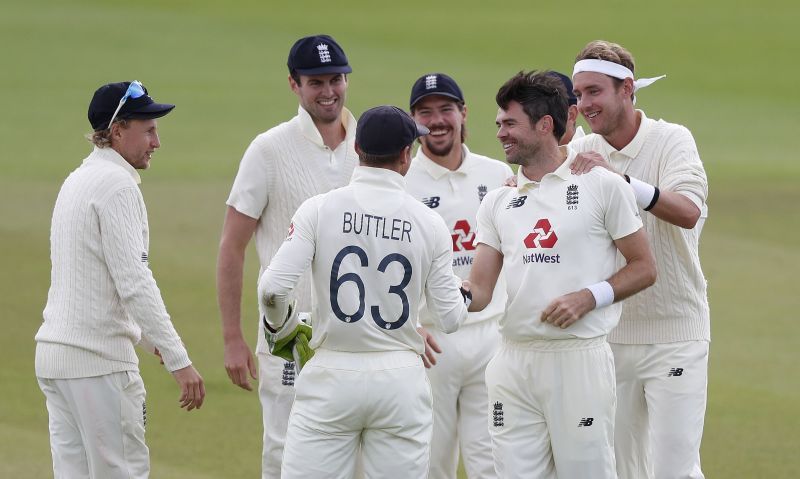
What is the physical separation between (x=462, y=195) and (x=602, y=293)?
1670 millimetres

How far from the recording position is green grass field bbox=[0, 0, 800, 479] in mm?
9469

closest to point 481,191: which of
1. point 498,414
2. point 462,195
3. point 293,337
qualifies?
point 462,195

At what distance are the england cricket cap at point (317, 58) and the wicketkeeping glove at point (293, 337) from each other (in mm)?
1520

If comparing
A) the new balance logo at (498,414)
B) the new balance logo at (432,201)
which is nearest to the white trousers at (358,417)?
the new balance logo at (498,414)

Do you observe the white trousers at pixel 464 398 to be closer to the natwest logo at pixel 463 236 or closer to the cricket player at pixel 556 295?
the natwest logo at pixel 463 236

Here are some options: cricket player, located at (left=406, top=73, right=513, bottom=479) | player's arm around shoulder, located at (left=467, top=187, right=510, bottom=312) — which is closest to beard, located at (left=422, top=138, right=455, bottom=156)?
cricket player, located at (left=406, top=73, right=513, bottom=479)

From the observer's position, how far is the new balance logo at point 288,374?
21.6ft

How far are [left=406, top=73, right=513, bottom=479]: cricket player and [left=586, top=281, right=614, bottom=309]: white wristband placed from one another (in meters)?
1.40

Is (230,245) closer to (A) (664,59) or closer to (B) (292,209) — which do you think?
(B) (292,209)

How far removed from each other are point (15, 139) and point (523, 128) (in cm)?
1866

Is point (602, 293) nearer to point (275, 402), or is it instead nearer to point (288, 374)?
point (288, 374)

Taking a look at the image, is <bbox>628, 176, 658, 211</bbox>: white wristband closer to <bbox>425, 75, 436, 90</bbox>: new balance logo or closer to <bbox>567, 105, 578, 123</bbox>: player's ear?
<bbox>567, 105, 578, 123</bbox>: player's ear

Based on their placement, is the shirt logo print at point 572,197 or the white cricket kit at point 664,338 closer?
the shirt logo print at point 572,197

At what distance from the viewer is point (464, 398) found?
6.98m
